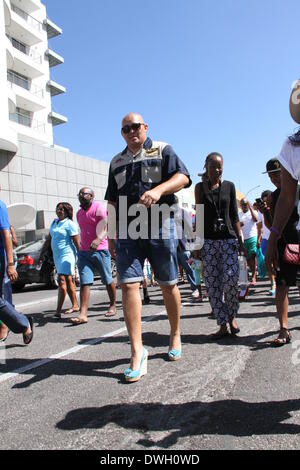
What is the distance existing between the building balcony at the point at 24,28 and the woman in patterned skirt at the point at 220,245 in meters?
40.8

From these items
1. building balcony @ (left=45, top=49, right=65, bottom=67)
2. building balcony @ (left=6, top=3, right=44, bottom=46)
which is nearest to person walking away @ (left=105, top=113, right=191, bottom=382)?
building balcony @ (left=6, top=3, right=44, bottom=46)

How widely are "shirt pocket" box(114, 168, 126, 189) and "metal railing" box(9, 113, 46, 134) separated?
36.5 metres

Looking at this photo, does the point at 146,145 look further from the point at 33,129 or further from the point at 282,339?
the point at 33,129

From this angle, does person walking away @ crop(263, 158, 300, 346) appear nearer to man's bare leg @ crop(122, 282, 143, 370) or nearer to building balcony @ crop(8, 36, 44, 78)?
man's bare leg @ crop(122, 282, 143, 370)

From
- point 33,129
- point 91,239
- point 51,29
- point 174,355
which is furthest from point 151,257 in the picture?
point 51,29

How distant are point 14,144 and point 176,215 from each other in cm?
2543

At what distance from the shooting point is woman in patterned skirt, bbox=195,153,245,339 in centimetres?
442

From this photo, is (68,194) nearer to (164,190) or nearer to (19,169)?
(19,169)

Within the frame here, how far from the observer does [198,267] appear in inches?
314

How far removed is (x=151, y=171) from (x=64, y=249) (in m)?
3.42

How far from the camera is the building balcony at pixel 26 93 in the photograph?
127 ft

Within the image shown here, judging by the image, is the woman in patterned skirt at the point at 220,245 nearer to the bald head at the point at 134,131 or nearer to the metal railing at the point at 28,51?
the bald head at the point at 134,131

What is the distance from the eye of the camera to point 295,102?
2.18 m
